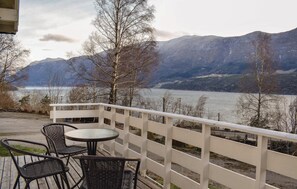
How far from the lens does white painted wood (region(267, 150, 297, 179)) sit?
203cm

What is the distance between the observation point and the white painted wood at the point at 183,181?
3178mm

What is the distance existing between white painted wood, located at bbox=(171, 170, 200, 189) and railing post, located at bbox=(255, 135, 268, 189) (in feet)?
2.98

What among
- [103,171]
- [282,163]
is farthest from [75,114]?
[282,163]

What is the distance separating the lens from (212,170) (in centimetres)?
289

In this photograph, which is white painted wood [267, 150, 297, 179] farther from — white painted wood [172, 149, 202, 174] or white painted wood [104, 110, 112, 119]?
white painted wood [104, 110, 112, 119]

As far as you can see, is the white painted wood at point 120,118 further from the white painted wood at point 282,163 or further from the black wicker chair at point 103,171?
the white painted wood at point 282,163

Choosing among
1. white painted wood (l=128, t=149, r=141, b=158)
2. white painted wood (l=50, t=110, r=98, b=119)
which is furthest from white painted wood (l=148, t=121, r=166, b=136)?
white painted wood (l=50, t=110, r=98, b=119)

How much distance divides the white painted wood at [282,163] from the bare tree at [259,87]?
17.1m

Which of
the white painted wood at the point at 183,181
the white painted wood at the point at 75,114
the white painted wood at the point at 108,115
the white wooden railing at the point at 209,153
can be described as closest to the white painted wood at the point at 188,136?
the white wooden railing at the point at 209,153

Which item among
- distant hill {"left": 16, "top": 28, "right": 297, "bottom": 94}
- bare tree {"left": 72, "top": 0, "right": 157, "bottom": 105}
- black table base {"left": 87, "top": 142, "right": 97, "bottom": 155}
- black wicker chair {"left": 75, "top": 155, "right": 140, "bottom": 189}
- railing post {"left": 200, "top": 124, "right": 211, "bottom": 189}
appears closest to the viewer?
black wicker chair {"left": 75, "top": 155, "right": 140, "bottom": 189}

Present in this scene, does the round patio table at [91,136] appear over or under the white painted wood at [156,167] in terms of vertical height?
over

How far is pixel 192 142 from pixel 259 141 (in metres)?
0.97

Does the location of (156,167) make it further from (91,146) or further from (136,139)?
(91,146)

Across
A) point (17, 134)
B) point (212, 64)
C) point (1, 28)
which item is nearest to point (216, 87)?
point (212, 64)
